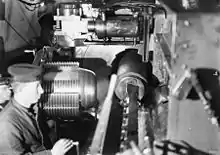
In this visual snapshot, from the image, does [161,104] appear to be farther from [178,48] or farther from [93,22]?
[93,22]

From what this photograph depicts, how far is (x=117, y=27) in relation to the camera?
2703mm

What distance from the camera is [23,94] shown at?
221 centimetres

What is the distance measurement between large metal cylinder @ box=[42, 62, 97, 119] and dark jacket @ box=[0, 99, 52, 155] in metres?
0.26

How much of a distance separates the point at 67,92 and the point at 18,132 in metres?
0.52

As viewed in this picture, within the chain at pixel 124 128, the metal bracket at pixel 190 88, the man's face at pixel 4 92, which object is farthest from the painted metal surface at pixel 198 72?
the man's face at pixel 4 92

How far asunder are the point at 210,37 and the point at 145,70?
0.97 metres

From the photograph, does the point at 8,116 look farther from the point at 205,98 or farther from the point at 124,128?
the point at 205,98

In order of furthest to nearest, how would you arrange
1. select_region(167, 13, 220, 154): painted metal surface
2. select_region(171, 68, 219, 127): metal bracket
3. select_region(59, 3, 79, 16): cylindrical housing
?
select_region(59, 3, 79, 16): cylindrical housing
select_region(167, 13, 220, 154): painted metal surface
select_region(171, 68, 219, 127): metal bracket

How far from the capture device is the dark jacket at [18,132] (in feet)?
6.96

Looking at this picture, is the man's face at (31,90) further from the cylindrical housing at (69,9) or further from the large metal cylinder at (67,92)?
the cylindrical housing at (69,9)

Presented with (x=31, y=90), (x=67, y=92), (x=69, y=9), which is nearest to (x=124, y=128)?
(x=31, y=90)

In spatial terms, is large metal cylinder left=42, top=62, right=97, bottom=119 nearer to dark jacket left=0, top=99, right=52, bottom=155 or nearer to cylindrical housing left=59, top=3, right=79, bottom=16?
dark jacket left=0, top=99, right=52, bottom=155

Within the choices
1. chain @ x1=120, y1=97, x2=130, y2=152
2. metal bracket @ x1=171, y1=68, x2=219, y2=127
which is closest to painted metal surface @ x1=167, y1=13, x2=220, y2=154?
metal bracket @ x1=171, y1=68, x2=219, y2=127

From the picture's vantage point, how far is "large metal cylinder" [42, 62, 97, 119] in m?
2.60
